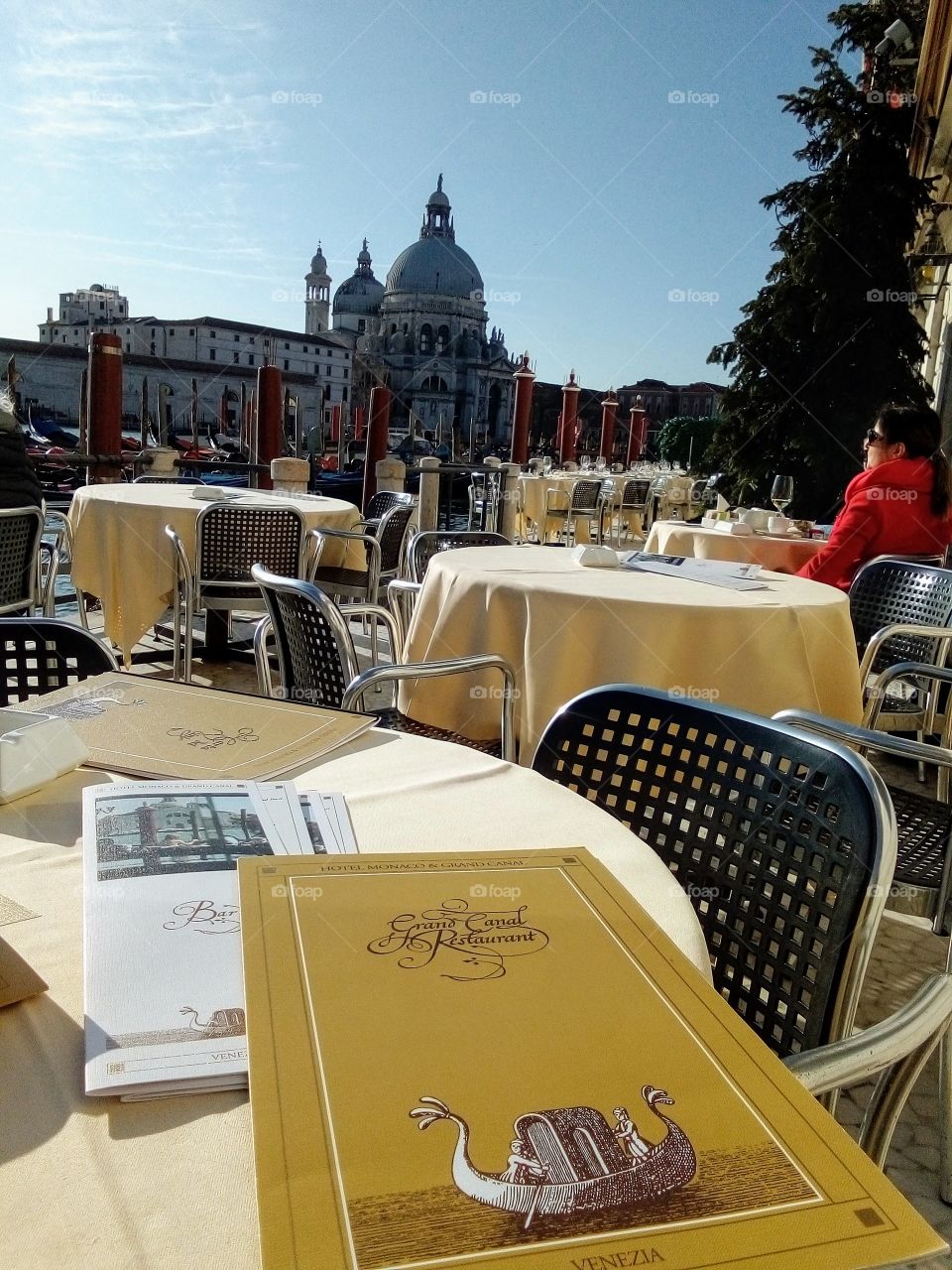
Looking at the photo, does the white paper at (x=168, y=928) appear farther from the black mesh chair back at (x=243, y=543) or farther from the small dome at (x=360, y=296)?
the small dome at (x=360, y=296)

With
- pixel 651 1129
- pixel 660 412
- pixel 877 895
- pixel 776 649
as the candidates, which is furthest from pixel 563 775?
pixel 660 412

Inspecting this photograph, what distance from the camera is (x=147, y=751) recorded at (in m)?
0.88

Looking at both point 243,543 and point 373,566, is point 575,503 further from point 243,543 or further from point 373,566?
point 243,543

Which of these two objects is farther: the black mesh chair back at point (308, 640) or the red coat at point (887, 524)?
the red coat at point (887, 524)

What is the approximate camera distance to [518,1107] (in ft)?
1.32

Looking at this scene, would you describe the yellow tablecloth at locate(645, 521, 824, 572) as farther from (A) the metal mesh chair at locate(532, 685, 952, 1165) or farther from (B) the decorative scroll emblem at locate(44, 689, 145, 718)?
(B) the decorative scroll emblem at locate(44, 689, 145, 718)

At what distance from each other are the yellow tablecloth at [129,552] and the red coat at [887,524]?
196 cm

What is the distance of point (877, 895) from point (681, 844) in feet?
0.85

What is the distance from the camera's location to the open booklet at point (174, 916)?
437mm

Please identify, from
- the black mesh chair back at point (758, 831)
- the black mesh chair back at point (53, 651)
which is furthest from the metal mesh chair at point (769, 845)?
the black mesh chair back at point (53, 651)

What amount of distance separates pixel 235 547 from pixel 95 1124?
3046mm

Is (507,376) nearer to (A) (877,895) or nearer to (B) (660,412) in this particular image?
(B) (660,412)

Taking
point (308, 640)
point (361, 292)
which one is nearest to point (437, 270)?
point (361, 292)

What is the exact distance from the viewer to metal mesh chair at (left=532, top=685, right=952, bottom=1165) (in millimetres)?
795
